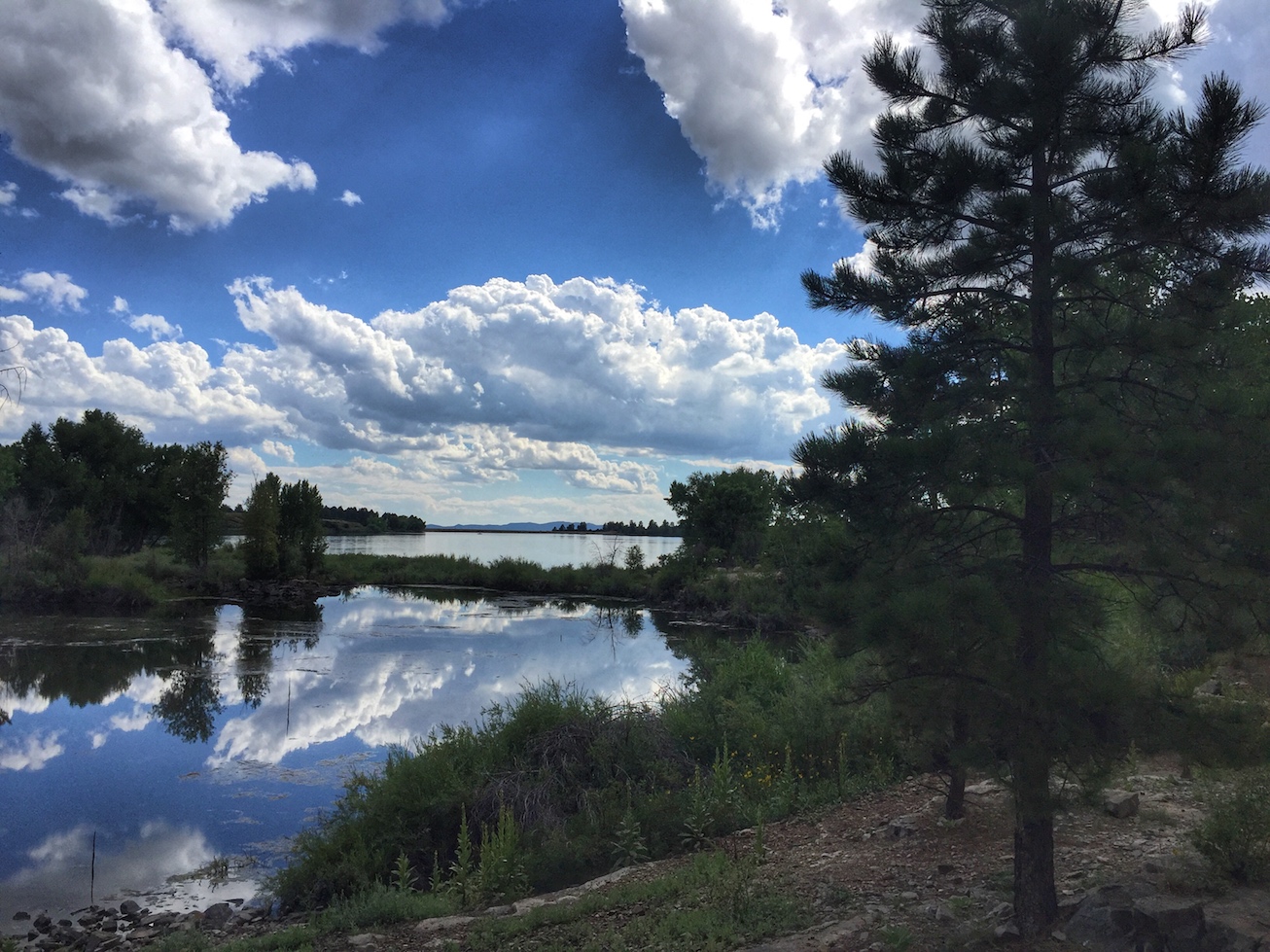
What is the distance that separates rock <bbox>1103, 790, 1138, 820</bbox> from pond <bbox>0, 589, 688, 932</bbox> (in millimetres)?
8798

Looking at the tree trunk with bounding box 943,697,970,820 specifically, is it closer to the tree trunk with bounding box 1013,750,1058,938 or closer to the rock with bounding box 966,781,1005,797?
the rock with bounding box 966,781,1005,797

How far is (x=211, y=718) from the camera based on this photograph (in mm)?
16906

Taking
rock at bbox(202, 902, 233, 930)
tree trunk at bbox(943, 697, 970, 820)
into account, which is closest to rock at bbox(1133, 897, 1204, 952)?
tree trunk at bbox(943, 697, 970, 820)

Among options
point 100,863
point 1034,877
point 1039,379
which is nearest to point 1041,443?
point 1039,379

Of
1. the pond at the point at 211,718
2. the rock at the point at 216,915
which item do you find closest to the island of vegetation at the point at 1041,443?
the rock at the point at 216,915

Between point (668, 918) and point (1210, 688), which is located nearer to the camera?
point (668, 918)

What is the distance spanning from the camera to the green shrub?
507 cm

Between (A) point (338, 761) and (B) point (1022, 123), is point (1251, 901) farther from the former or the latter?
(A) point (338, 761)

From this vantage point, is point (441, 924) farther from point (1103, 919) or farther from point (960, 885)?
point (1103, 919)

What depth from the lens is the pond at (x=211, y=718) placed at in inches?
397

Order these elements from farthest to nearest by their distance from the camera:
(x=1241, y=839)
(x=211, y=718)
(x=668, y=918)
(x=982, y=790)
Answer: (x=211, y=718) < (x=982, y=790) < (x=668, y=918) < (x=1241, y=839)

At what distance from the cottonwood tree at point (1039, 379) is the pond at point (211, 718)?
27.6ft

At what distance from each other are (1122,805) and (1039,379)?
13.3ft

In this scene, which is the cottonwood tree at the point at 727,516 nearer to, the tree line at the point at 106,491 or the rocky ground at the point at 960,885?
the tree line at the point at 106,491
